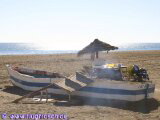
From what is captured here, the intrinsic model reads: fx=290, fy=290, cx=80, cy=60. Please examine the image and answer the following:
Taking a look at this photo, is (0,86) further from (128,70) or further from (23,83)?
(128,70)

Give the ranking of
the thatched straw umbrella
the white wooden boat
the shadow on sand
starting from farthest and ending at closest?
the thatched straw umbrella < the white wooden boat < the shadow on sand

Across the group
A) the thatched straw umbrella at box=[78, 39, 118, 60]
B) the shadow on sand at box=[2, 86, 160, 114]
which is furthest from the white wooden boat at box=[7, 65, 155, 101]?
the thatched straw umbrella at box=[78, 39, 118, 60]

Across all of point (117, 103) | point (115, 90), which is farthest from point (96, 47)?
point (117, 103)

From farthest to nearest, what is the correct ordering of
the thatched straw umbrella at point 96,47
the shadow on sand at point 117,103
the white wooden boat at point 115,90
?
the thatched straw umbrella at point 96,47 < the white wooden boat at point 115,90 < the shadow on sand at point 117,103

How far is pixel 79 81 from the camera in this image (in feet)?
40.9

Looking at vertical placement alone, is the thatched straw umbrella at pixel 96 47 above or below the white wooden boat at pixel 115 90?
above

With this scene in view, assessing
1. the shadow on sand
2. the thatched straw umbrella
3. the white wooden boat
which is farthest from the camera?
the thatched straw umbrella

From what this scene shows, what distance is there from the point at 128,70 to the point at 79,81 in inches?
93.8

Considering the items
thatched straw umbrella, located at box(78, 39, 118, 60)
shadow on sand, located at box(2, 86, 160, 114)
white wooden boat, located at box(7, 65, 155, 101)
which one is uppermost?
thatched straw umbrella, located at box(78, 39, 118, 60)

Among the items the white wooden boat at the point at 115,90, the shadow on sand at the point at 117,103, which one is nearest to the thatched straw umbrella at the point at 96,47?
the white wooden boat at the point at 115,90

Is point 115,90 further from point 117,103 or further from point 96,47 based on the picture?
point 96,47

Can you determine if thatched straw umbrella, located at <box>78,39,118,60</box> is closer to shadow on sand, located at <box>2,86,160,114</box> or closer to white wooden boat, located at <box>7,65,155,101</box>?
white wooden boat, located at <box>7,65,155,101</box>

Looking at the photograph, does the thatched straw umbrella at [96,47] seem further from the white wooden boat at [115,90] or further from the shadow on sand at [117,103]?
the shadow on sand at [117,103]

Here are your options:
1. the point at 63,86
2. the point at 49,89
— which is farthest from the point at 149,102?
the point at 49,89
